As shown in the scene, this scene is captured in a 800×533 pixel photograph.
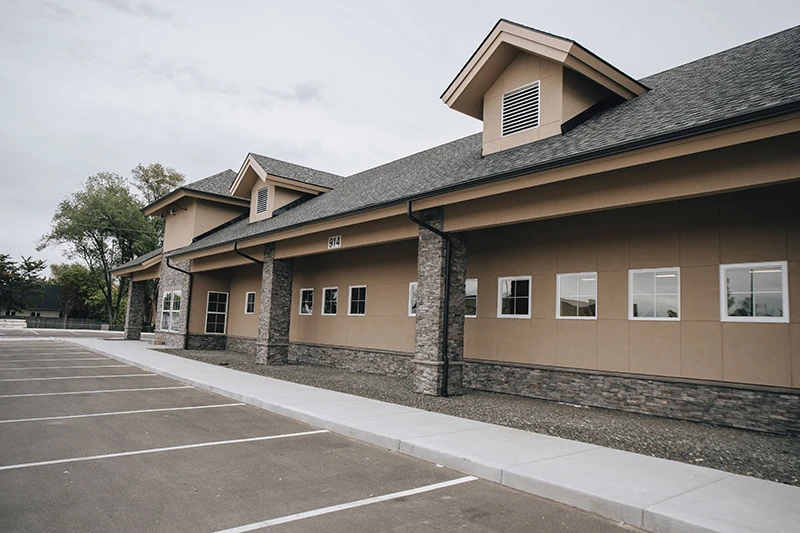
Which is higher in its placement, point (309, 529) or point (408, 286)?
point (408, 286)

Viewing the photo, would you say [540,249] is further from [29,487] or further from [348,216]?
[29,487]

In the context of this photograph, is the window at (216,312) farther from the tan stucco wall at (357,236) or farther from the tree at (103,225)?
the tree at (103,225)

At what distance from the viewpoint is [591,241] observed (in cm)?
1100

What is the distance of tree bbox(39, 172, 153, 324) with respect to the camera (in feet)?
166

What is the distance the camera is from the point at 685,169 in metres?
7.80

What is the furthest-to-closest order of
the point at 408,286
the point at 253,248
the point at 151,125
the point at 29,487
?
the point at 151,125 < the point at 253,248 < the point at 408,286 < the point at 29,487

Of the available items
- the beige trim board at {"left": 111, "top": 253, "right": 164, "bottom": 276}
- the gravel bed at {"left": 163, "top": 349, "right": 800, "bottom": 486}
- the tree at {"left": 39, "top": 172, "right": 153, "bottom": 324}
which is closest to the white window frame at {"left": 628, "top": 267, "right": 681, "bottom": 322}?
the gravel bed at {"left": 163, "top": 349, "right": 800, "bottom": 486}

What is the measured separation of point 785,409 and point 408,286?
934 centimetres

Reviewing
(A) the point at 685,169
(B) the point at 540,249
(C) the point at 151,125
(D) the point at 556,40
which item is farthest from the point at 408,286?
(C) the point at 151,125

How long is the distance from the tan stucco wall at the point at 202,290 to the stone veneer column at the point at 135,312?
957 cm

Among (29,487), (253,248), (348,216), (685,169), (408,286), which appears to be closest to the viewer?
(29,487)

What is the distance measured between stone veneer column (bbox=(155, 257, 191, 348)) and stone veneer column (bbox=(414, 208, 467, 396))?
16.2 m

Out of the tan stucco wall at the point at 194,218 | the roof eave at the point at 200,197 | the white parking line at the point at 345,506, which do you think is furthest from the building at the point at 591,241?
the tan stucco wall at the point at 194,218

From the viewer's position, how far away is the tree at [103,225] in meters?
50.7
